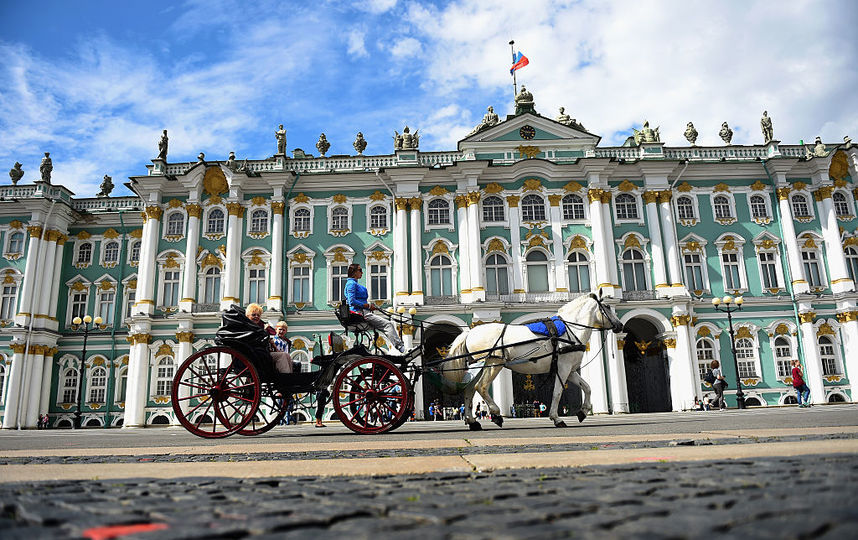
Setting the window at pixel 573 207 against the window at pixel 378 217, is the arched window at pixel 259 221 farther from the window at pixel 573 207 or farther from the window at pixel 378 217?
the window at pixel 573 207

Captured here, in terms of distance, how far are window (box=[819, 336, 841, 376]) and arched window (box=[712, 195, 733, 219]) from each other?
709cm

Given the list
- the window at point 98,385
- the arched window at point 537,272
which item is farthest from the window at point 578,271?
the window at point 98,385

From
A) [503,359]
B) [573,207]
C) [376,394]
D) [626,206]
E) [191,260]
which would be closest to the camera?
[376,394]

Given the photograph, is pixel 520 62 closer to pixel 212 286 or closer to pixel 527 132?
pixel 527 132

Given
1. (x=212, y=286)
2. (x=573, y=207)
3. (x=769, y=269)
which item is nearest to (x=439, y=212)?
(x=573, y=207)

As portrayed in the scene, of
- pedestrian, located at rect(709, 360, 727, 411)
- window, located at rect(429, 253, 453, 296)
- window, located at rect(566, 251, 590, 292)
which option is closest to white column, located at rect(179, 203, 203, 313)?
window, located at rect(429, 253, 453, 296)

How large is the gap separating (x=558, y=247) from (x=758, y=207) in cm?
1054

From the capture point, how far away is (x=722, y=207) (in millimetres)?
29812

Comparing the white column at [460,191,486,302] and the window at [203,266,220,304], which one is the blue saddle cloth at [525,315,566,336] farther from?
the window at [203,266,220,304]

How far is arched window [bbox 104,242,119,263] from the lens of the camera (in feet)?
107

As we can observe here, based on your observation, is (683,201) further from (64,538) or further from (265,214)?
(64,538)

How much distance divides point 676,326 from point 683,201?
6.64 meters

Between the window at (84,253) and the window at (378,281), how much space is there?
Result: 16062 mm

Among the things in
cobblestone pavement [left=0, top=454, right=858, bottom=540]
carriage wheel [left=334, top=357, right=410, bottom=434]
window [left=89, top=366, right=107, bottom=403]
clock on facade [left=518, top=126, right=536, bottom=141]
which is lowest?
cobblestone pavement [left=0, top=454, right=858, bottom=540]
